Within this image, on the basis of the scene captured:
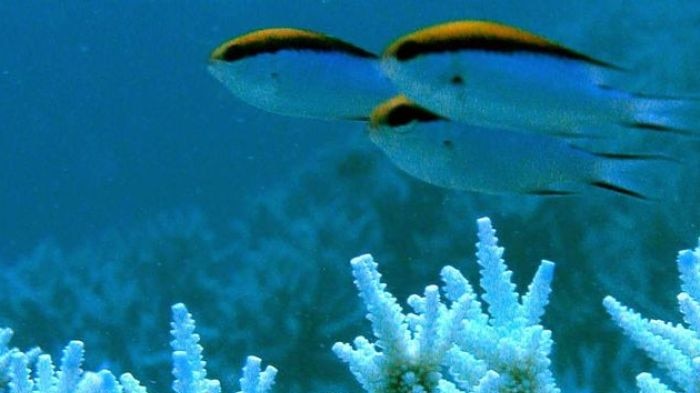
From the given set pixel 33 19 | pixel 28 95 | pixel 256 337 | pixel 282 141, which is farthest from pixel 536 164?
pixel 33 19

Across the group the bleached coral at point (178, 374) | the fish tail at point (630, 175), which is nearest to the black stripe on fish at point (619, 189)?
the fish tail at point (630, 175)

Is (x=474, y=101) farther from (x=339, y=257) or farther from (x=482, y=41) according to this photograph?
(x=339, y=257)

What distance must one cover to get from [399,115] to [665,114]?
47 centimetres

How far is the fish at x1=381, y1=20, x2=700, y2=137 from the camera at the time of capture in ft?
4.98

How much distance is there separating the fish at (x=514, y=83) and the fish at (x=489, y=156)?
7cm

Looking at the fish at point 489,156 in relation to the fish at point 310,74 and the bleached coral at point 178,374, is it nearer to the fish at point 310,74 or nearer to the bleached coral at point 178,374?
the fish at point 310,74

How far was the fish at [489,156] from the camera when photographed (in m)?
1.69

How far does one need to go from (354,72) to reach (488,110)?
0.97 feet

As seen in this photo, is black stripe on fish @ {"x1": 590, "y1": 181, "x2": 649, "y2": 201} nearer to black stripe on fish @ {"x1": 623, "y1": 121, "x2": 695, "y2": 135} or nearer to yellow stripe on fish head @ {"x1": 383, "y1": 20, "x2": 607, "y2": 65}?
black stripe on fish @ {"x1": 623, "y1": 121, "x2": 695, "y2": 135}

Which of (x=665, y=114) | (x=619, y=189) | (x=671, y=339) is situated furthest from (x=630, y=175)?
(x=671, y=339)

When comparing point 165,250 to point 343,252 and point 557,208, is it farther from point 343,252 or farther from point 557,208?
point 557,208

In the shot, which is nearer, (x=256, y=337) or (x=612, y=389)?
(x=612, y=389)

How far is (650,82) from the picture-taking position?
908cm

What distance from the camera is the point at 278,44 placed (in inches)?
70.4
